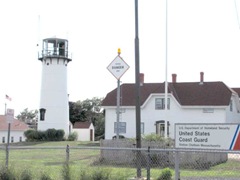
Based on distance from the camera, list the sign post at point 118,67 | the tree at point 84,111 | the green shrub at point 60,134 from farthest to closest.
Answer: the tree at point 84,111
the green shrub at point 60,134
the sign post at point 118,67

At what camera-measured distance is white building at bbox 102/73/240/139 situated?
4097cm

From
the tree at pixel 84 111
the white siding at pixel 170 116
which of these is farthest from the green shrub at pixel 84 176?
the tree at pixel 84 111

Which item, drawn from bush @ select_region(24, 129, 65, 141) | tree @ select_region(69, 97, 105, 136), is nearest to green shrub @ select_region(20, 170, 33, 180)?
bush @ select_region(24, 129, 65, 141)

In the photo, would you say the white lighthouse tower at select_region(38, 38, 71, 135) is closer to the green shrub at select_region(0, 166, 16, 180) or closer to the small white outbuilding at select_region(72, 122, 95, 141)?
the small white outbuilding at select_region(72, 122, 95, 141)

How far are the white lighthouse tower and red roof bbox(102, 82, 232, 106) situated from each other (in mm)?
5734

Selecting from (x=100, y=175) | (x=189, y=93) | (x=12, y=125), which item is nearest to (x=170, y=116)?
(x=189, y=93)

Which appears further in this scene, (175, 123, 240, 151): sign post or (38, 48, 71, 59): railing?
(38, 48, 71, 59): railing

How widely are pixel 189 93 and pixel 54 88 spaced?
1464 cm

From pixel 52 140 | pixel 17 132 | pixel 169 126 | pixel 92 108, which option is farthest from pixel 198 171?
pixel 92 108

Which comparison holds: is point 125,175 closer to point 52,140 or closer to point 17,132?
point 52,140

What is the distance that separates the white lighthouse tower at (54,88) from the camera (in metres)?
47.0

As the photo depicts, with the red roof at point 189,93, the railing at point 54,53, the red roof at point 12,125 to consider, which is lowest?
the red roof at point 12,125

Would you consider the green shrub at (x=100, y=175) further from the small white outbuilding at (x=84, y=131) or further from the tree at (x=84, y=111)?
the tree at (x=84, y=111)

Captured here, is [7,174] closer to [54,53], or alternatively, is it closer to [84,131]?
[54,53]
